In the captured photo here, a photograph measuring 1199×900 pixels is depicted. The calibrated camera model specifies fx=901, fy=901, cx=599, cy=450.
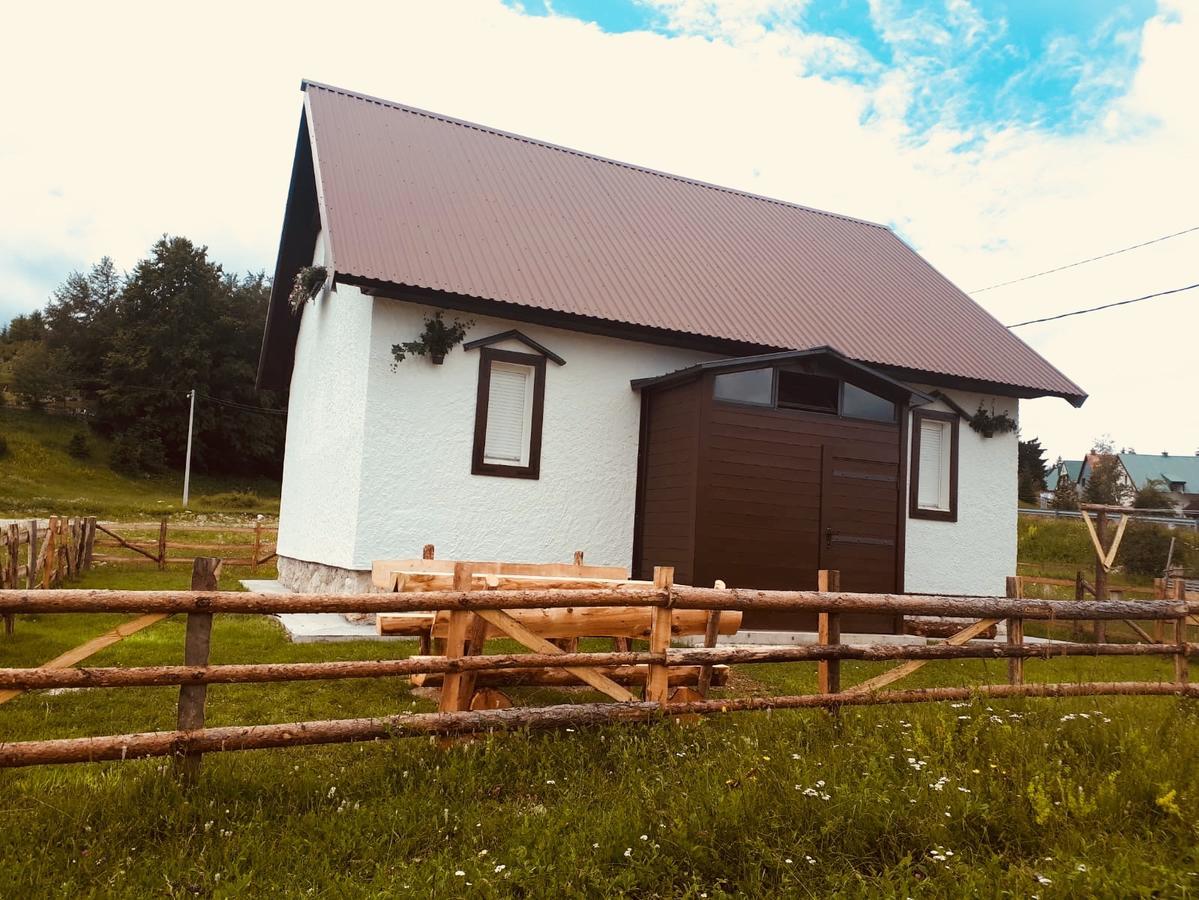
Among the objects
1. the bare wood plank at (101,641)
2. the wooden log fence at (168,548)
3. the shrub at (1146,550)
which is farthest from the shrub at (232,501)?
the bare wood plank at (101,641)

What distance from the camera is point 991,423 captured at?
1455 cm

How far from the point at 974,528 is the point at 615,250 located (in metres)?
7.24

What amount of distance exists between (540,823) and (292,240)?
14098 mm

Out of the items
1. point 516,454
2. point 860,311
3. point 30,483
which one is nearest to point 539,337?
point 516,454

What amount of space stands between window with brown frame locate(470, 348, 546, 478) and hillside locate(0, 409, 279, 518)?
2528 cm

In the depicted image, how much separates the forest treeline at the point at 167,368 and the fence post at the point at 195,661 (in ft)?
150

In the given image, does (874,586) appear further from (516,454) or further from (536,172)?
(536,172)

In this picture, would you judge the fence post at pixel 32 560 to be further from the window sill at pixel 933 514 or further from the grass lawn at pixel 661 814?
the window sill at pixel 933 514

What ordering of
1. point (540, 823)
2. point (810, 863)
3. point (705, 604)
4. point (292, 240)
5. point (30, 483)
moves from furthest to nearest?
1. point (30, 483)
2. point (292, 240)
3. point (705, 604)
4. point (540, 823)
5. point (810, 863)

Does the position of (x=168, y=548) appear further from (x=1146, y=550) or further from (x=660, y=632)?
(x=1146, y=550)

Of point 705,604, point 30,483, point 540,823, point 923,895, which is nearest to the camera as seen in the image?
point 923,895

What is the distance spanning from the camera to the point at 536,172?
15477mm

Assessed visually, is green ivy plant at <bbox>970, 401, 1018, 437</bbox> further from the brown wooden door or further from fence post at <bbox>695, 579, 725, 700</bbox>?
fence post at <bbox>695, 579, 725, 700</bbox>

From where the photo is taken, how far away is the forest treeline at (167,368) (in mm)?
47375
